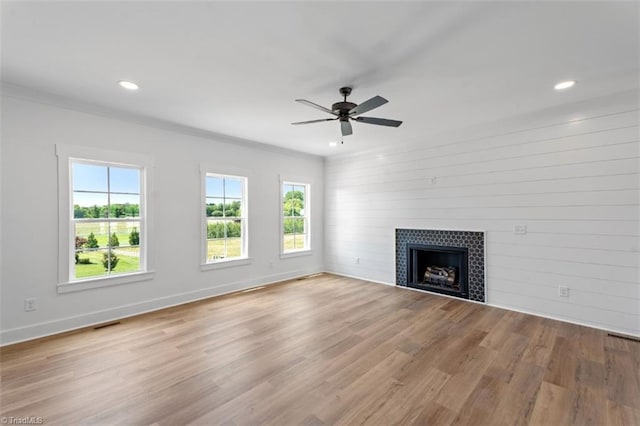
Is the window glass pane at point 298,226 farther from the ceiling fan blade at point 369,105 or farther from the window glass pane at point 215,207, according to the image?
the ceiling fan blade at point 369,105

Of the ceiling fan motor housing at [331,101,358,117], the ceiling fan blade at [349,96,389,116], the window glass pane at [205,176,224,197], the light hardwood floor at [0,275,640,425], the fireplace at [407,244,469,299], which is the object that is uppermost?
the ceiling fan motor housing at [331,101,358,117]

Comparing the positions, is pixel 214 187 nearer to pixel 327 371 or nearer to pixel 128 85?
pixel 128 85

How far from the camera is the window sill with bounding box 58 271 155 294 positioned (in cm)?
330

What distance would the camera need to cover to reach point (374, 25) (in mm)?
1973

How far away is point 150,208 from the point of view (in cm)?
395

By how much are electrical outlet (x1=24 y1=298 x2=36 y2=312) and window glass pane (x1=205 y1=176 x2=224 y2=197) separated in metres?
2.38

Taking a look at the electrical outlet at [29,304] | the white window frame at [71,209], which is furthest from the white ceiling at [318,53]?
the electrical outlet at [29,304]

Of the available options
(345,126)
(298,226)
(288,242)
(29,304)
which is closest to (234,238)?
(288,242)

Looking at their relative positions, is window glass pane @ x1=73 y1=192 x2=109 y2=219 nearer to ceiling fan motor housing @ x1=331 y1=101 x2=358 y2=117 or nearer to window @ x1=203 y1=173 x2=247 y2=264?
window @ x1=203 y1=173 x2=247 y2=264

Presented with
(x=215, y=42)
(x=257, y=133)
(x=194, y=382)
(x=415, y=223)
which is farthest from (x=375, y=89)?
(x=194, y=382)

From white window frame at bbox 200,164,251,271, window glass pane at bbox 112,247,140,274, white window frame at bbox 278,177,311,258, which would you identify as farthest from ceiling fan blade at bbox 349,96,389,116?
window glass pane at bbox 112,247,140,274

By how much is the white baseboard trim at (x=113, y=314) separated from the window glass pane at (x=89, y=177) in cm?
156

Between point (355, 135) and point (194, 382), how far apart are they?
3.95 metres

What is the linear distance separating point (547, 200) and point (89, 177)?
591cm
